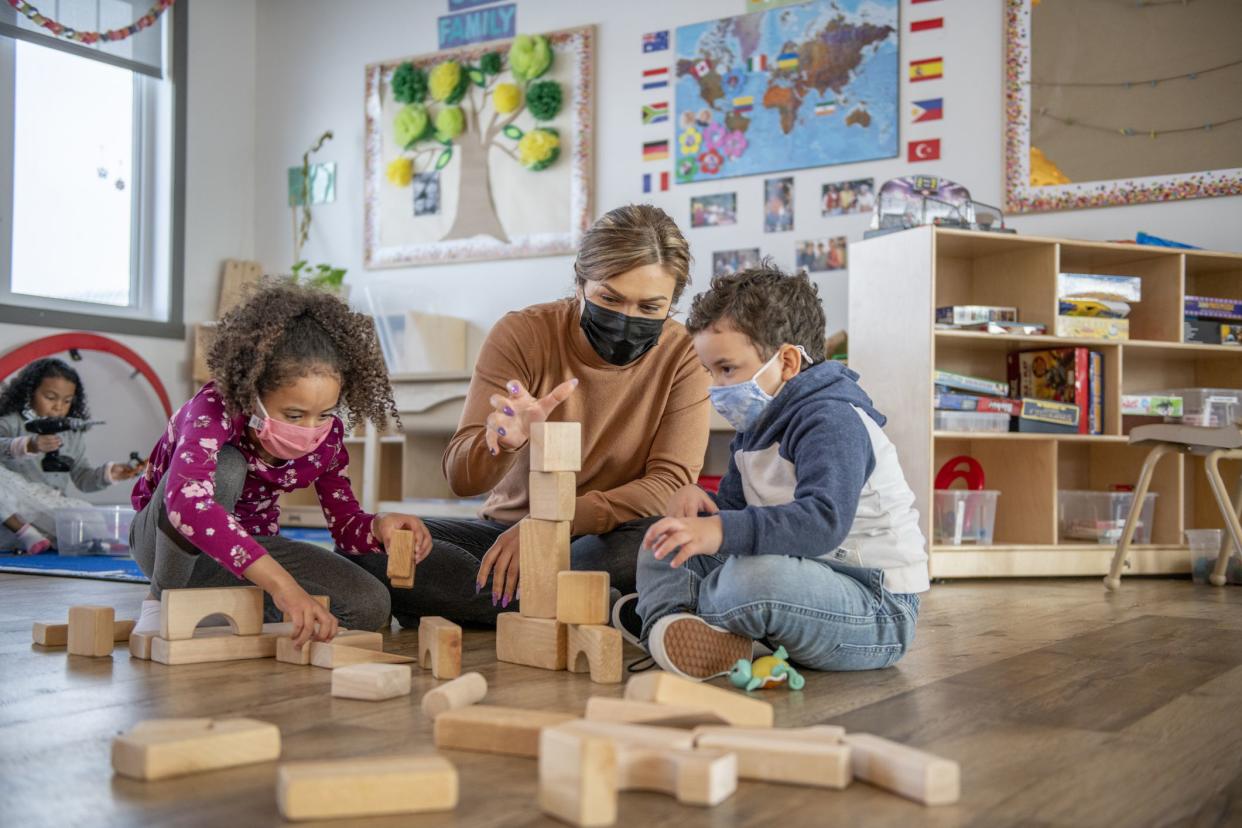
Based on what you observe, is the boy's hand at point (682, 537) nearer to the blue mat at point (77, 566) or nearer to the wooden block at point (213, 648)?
the wooden block at point (213, 648)

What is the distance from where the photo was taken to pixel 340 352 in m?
1.79

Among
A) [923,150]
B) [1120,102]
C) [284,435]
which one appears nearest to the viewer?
[284,435]

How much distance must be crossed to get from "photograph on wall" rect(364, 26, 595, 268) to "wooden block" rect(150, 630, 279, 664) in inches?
122

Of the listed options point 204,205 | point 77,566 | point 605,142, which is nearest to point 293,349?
point 77,566

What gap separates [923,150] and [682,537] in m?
2.96

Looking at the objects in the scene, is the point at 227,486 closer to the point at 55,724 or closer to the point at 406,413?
the point at 55,724

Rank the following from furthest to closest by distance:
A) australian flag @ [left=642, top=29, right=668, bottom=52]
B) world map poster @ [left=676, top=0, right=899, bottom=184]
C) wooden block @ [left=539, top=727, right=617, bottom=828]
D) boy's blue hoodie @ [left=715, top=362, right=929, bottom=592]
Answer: australian flag @ [left=642, top=29, right=668, bottom=52] < world map poster @ [left=676, top=0, right=899, bottom=184] < boy's blue hoodie @ [left=715, top=362, right=929, bottom=592] < wooden block @ [left=539, top=727, right=617, bottom=828]

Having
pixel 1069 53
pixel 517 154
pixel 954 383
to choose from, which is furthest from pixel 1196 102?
pixel 517 154

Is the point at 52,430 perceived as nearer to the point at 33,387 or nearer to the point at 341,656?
the point at 33,387

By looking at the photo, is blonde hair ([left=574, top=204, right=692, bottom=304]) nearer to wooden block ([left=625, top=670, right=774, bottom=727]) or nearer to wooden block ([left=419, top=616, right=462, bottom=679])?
wooden block ([left=419, top=616, right=462, bottom=679])

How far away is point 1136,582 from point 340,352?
2.52 meters

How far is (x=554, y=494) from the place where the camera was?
160 centimetres

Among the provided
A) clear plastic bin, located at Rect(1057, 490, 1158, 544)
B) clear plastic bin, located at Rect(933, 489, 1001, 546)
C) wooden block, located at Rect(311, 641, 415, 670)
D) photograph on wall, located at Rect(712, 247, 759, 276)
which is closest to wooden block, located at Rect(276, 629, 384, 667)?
wooden block, located at Rect(311, 641, 415, 670)

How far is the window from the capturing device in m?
4.65
